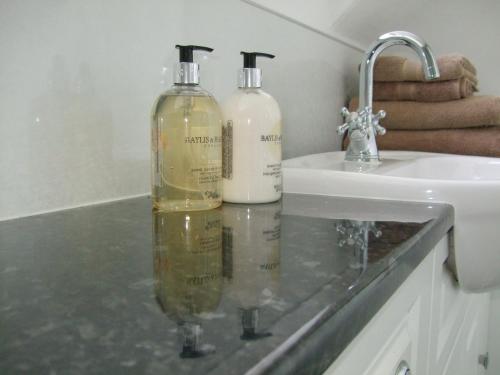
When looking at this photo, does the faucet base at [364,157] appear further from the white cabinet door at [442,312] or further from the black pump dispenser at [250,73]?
the black pump dispenser at [250,73]

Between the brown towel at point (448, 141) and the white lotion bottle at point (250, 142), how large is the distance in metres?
0.67

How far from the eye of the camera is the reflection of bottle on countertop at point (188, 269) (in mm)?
219

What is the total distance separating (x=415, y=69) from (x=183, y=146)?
2.62 feet

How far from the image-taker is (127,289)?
0.88 ft

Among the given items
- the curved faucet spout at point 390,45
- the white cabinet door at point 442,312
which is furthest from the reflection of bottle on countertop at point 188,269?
the curved faucet spout at point 390,45

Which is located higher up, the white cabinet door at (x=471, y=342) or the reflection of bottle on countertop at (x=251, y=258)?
the reflection of bottle on countertop at (x=251, y=258)

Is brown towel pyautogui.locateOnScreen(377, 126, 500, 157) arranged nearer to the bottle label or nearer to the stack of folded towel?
the stack of folded towel

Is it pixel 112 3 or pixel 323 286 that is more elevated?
pixel 112 3

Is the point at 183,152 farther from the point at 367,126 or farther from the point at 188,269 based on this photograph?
the point at 367,126

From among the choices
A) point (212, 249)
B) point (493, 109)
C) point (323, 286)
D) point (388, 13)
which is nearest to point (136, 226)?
point (212, 249)

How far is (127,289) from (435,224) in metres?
0.30

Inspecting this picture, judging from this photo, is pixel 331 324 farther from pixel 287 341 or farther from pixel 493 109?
pixel 493 109

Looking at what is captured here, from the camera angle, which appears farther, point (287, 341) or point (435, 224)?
point (435, 224)

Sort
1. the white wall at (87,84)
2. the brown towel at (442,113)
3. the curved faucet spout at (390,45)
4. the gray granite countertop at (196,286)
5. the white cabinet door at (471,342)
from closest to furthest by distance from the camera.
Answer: the gray granite countertop at (196,286) → the white wall at (87,84) → the white cabinet door at (471,342) → the curved faucet spout at (390,45) → the brown towel at (442,113)
